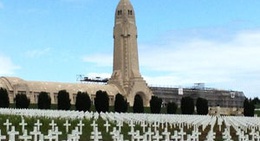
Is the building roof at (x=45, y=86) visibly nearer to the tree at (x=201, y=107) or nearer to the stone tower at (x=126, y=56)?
the stone tower at (x=126, y=56)

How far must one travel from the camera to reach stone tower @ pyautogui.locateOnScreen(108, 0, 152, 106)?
78.9 metres

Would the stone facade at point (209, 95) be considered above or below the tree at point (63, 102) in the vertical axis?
above

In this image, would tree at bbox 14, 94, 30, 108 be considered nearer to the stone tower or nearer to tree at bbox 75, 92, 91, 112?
tree at bbox 75, 92, 91, 112

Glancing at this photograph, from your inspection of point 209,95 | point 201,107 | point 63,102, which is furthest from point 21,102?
point 209,95

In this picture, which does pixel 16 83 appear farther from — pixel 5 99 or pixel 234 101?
pixel 234 101

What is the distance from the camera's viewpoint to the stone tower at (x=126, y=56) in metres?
78.9

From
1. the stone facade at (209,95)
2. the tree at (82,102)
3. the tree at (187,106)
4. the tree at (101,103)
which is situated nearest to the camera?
the tree at (82,102)

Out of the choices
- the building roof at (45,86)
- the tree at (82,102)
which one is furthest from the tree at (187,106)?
the building roof at (45,86)

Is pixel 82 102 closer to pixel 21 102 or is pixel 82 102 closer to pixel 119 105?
pixel 119 105

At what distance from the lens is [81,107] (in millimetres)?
50125

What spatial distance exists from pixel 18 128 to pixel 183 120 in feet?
31.4

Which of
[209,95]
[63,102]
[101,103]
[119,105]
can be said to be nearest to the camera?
[63,102]

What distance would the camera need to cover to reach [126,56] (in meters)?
79.8

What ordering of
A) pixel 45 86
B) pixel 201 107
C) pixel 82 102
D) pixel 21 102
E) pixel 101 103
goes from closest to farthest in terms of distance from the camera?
pixel 21 102
pixel 82 102
pixel 101 103
pixel 201 107
pixel 45 86
